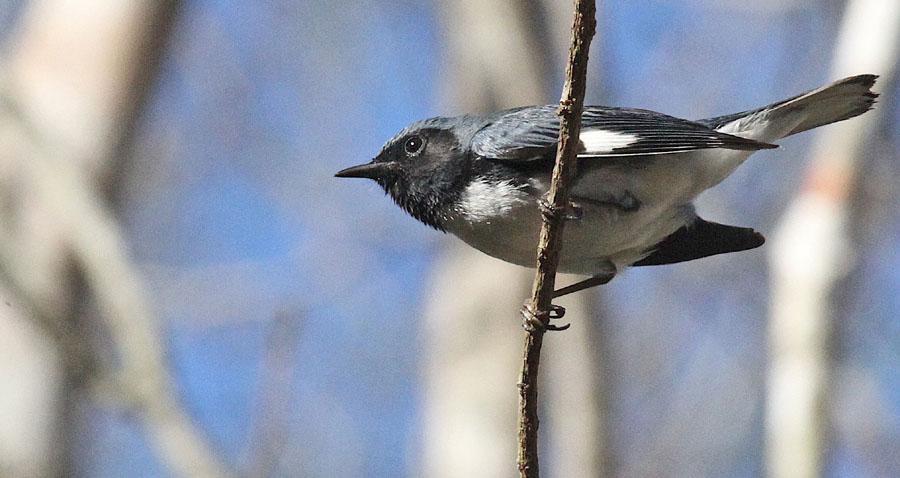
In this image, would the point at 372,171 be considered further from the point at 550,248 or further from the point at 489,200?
the point at 550,248

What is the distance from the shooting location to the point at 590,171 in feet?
10.3

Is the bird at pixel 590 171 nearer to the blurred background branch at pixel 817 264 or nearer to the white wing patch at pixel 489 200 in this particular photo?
the white wing patch at pixel 489 200

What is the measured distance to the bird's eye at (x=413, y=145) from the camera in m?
3.45

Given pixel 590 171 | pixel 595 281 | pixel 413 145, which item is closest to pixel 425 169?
pixel 413 145

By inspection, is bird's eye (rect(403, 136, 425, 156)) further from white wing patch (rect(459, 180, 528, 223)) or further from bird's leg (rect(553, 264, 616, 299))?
bird's leg (rect(553, 264, 616, 299))

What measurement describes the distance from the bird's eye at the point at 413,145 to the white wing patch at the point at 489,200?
0.33 metres

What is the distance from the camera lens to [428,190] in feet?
10.9

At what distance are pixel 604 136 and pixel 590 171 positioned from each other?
0.39 ft

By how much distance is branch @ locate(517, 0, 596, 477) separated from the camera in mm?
2273

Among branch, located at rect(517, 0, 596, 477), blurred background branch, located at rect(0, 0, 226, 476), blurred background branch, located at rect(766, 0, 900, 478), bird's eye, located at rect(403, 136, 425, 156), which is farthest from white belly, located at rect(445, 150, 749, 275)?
blurred background branch, located at rect(0, 0, 226, 476)

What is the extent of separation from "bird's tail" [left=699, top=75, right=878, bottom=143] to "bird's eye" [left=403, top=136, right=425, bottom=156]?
1.02 metres

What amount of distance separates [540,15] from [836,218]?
256cm

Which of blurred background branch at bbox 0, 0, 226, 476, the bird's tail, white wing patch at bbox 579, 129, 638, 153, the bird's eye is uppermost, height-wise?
the bird's tail

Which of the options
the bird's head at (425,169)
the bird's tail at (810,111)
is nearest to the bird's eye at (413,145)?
the bird's head at (425,169)
